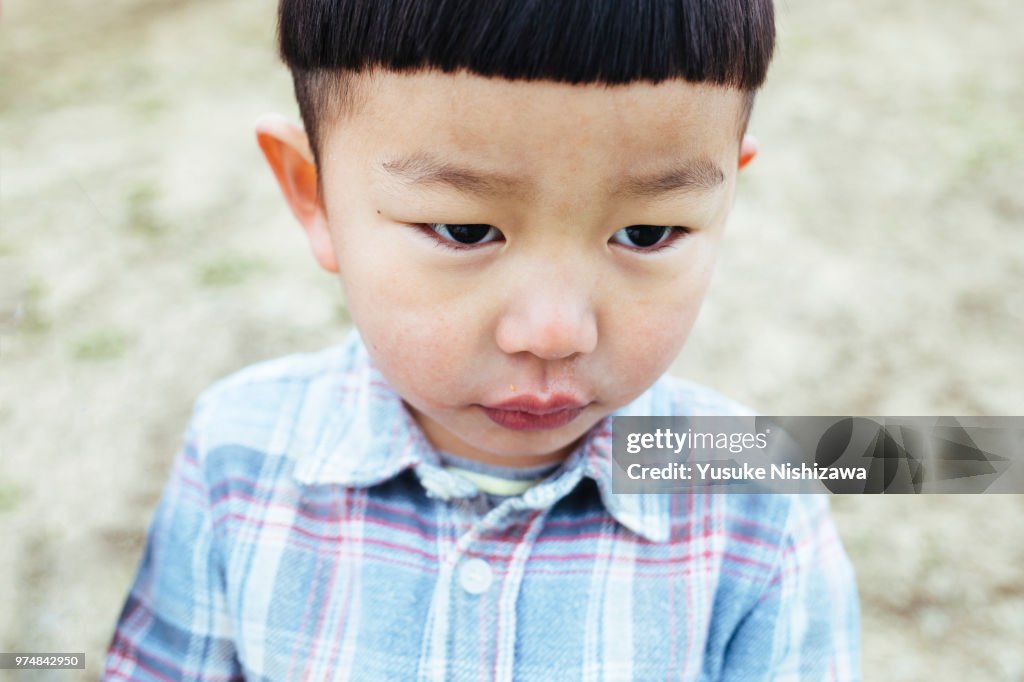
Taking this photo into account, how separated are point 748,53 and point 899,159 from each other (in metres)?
2.50

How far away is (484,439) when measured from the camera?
3.26 feet

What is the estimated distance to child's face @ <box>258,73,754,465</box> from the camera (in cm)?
79

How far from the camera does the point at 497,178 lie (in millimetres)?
792

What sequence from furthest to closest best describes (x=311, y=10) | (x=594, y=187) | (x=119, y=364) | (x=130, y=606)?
1. (x=119, y=364)
2. (x=130, y=606)
3. (x=311, y=10)
4. (x=594, y=187)

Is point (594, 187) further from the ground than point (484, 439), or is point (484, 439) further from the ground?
point (594, 187)

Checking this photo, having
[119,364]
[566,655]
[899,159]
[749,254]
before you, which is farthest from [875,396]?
[119,364]

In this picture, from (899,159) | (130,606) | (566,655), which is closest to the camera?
(566,655)

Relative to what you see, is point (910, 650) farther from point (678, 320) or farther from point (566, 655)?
point (678, 320)

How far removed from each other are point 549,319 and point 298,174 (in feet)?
1.28

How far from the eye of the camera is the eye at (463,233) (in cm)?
→ 85

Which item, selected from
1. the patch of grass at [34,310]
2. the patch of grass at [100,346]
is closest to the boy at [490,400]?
the patch of grass at [100,346]

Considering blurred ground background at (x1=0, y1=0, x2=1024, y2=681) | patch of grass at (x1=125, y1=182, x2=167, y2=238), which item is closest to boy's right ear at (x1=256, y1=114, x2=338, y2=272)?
blurred ground background at (x1=0, y1=0, x2=1024, y2=681)

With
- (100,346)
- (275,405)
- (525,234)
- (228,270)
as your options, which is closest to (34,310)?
(100,346)

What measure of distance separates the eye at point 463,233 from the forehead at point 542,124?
7cm
